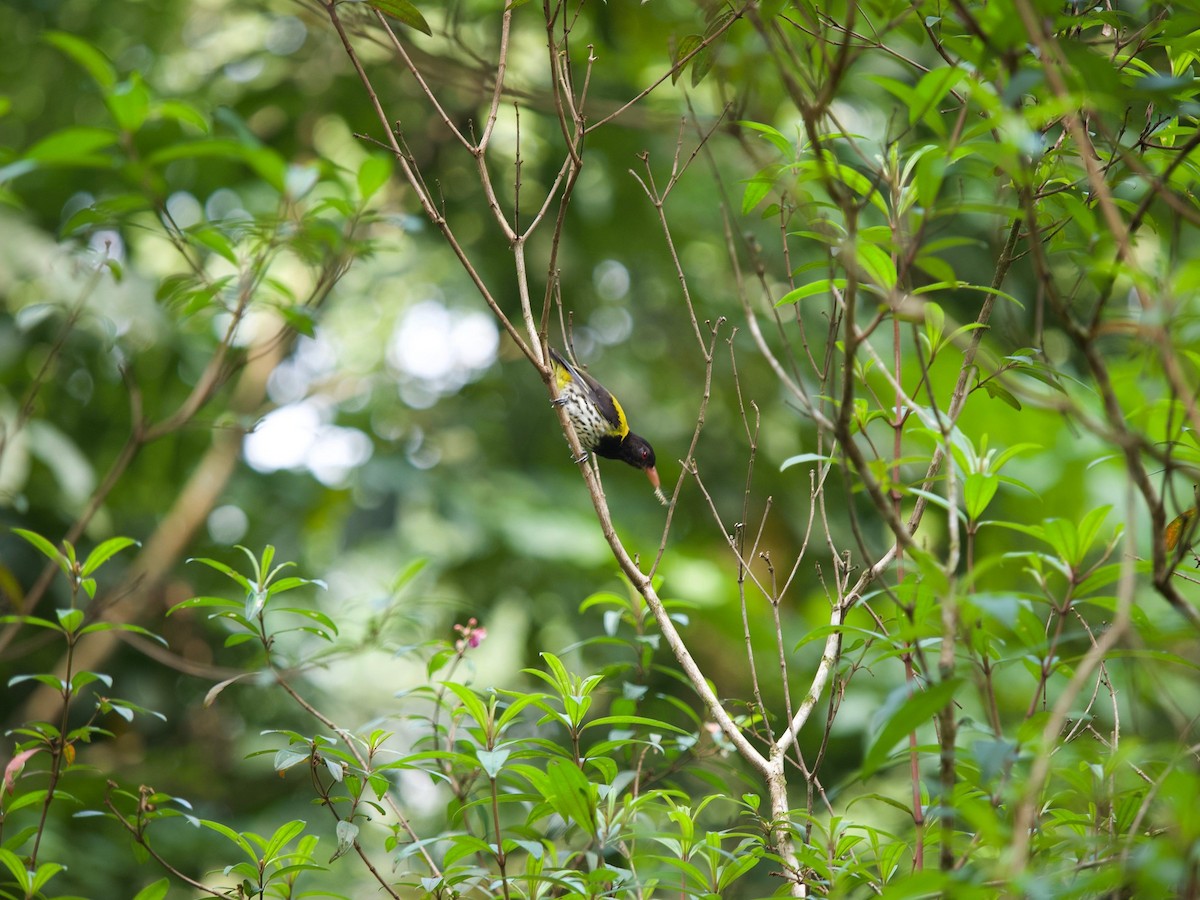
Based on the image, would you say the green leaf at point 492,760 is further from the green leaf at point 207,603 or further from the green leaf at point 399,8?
the green leaf at point 399,8

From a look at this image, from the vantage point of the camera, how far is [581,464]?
2.50m

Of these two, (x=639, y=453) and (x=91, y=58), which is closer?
(x=91, y=58)

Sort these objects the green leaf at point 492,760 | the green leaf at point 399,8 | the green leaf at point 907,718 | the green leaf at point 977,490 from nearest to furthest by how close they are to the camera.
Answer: the green leaf at point 907,718 < the green leaf at point 977,490 < the green leaf at point 492,760 < the green leaf at point 399,8

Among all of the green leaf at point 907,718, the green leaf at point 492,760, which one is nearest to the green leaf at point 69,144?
the green leaf at point 492,760

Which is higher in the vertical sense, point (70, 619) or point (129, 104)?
point (129, 104)

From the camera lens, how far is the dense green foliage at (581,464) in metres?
1.79

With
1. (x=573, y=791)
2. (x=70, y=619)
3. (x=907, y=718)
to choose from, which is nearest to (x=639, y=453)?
(x=70, y=619)

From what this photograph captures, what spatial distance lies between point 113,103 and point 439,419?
586cm

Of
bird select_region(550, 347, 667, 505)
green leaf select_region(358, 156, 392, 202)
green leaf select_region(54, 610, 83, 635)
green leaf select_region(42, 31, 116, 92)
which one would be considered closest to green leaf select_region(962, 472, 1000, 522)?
green leaf select_region(358, 156, 392, 202)

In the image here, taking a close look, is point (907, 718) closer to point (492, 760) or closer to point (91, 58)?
point (492, 760)

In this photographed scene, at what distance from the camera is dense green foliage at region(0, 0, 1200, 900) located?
Result: 1.79 m

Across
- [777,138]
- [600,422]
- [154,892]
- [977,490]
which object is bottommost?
[600,422]

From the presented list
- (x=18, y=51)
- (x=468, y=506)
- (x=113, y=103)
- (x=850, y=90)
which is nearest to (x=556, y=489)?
(x=468, y=506)

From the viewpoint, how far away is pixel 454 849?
2.00 metres
